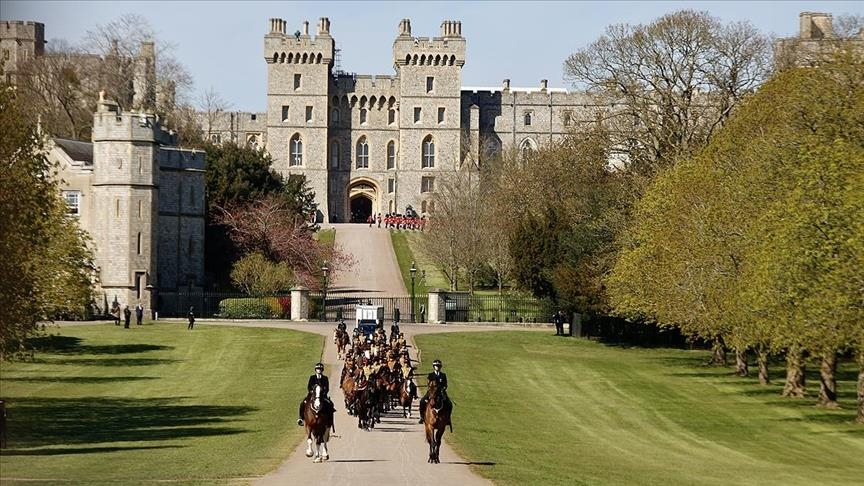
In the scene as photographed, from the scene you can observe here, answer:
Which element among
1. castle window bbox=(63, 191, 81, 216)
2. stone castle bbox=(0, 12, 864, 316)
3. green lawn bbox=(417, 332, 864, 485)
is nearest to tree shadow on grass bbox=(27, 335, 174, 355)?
green lawn bbox=(417, 332, 864, 485)

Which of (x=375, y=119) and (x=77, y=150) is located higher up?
(x=375, y=119)

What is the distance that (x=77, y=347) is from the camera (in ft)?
185

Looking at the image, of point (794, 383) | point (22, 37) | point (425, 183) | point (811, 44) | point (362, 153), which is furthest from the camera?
point (362, 153)

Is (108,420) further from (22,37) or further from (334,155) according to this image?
(22,37)

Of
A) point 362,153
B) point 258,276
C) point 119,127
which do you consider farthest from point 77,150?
point 362,153

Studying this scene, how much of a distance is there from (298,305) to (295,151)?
5992 cm

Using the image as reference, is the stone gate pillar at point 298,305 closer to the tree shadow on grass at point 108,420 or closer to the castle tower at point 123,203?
the castle tower at point 123,203

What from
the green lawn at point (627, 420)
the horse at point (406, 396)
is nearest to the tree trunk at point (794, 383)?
the green lawn at point (627, 420)

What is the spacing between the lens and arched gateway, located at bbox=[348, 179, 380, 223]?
131m

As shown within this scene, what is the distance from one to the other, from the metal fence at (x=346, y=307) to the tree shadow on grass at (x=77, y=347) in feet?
42.3

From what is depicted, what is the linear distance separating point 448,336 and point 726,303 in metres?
18.7

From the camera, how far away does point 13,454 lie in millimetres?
27234

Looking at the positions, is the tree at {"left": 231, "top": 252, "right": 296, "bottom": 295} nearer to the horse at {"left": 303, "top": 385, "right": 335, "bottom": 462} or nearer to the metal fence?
the metal fence

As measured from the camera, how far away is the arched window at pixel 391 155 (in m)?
132
